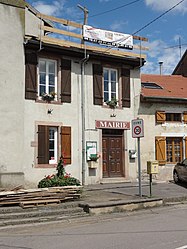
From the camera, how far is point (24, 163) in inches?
575

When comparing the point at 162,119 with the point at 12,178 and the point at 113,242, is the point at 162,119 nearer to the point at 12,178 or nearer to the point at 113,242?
the point at 12,178

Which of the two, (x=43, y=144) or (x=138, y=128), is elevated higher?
(x=138, y=128)

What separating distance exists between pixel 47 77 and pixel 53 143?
3091mm

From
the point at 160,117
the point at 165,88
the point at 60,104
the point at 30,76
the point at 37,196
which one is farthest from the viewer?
the point at 165,88

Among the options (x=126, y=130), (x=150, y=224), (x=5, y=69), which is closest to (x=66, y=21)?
(x=5, y=69)

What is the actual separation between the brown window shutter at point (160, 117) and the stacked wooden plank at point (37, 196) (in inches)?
324

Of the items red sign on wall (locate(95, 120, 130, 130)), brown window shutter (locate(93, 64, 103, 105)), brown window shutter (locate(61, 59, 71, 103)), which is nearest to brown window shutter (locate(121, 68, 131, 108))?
red sign on wall (locate(95, 120, 130, 130))

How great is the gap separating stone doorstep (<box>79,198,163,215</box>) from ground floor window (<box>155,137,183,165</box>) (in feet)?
21.4

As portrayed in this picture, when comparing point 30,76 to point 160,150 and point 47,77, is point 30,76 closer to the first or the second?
point 47,77

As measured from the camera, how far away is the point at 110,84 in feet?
57.5

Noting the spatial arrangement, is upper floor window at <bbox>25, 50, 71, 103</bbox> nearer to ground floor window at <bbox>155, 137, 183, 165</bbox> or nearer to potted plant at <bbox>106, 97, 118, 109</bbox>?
potted plant at <bbox>106, 97, 118, 109</bbox>

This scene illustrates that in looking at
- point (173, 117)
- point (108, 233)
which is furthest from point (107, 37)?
point (108, 233)

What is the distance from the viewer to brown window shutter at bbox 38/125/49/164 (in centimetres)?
1507

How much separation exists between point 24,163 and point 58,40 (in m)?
5.94
